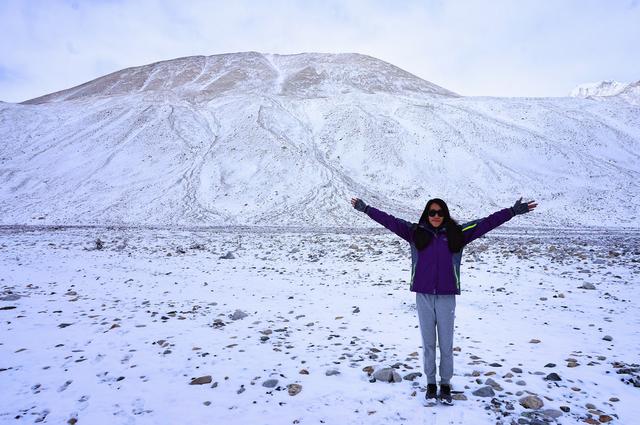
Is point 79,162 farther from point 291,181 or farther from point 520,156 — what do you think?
point 520,156

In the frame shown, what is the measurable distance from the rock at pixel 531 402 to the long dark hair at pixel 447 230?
2.33m

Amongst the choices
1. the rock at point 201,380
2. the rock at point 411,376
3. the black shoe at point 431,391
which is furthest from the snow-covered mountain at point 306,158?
the black shoe at point 431,391

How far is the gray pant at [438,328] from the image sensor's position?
224 inches

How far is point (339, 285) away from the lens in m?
13.3

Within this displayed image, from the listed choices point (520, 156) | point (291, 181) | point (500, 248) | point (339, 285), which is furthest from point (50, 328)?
point (520, 156)

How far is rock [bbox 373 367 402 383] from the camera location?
640 centimetres

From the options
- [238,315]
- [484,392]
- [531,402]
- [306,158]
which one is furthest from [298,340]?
[306,158]

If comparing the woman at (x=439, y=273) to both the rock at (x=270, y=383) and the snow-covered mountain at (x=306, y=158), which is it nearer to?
the rock at (x=270, y=383)

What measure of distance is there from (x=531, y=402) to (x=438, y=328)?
5.27 feet

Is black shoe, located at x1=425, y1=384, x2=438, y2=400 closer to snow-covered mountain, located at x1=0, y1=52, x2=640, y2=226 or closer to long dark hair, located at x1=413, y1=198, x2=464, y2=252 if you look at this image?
long dark hair, located at x1=413, y1=198, x2=464, y2=252

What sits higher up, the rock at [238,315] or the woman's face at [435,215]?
the woman's face at [435,215]

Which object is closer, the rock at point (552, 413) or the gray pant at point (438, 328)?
the rock at point (552, 413)

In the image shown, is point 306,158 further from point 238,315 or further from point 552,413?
point 552,413

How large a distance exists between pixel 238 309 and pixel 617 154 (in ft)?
192
